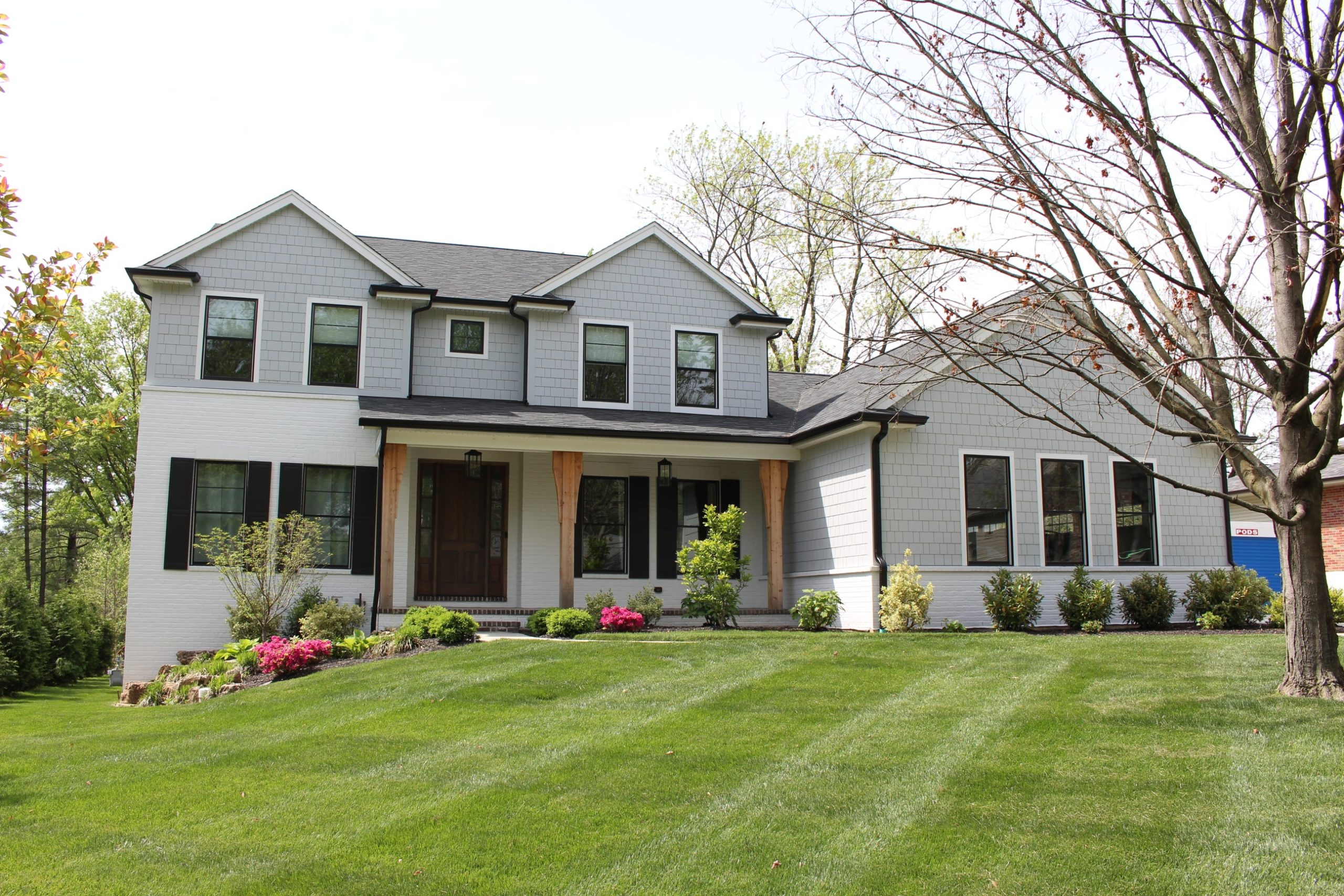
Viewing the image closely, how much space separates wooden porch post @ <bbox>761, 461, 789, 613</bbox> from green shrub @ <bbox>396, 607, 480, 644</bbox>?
5150 mm

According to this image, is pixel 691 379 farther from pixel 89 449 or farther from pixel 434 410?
pixel 89 449

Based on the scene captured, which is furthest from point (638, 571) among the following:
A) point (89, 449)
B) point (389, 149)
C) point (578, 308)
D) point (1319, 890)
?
point (89, 449)

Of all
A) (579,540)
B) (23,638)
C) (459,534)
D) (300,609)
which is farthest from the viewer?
(579,540)

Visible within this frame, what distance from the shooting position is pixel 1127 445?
16469 mm

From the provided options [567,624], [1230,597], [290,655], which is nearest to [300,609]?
[290,655]

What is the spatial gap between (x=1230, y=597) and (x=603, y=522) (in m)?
9.86

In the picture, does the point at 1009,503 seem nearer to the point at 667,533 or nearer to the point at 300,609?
the point at 667,533

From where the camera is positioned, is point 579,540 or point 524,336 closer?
point 579,540

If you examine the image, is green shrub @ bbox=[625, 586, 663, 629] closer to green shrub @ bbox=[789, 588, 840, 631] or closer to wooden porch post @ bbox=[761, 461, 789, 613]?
wooden porch post @ bbox=[761, 461, 789, 613]

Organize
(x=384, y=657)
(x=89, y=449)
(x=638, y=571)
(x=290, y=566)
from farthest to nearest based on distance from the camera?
(x=89, y=449) → (x=638, y=571) → (x=290, y=566) → (x=384, y=657)

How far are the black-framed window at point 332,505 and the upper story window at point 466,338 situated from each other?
2.91m

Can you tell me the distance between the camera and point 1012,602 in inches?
565

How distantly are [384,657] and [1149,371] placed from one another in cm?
925

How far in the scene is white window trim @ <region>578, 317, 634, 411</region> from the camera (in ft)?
57.1
